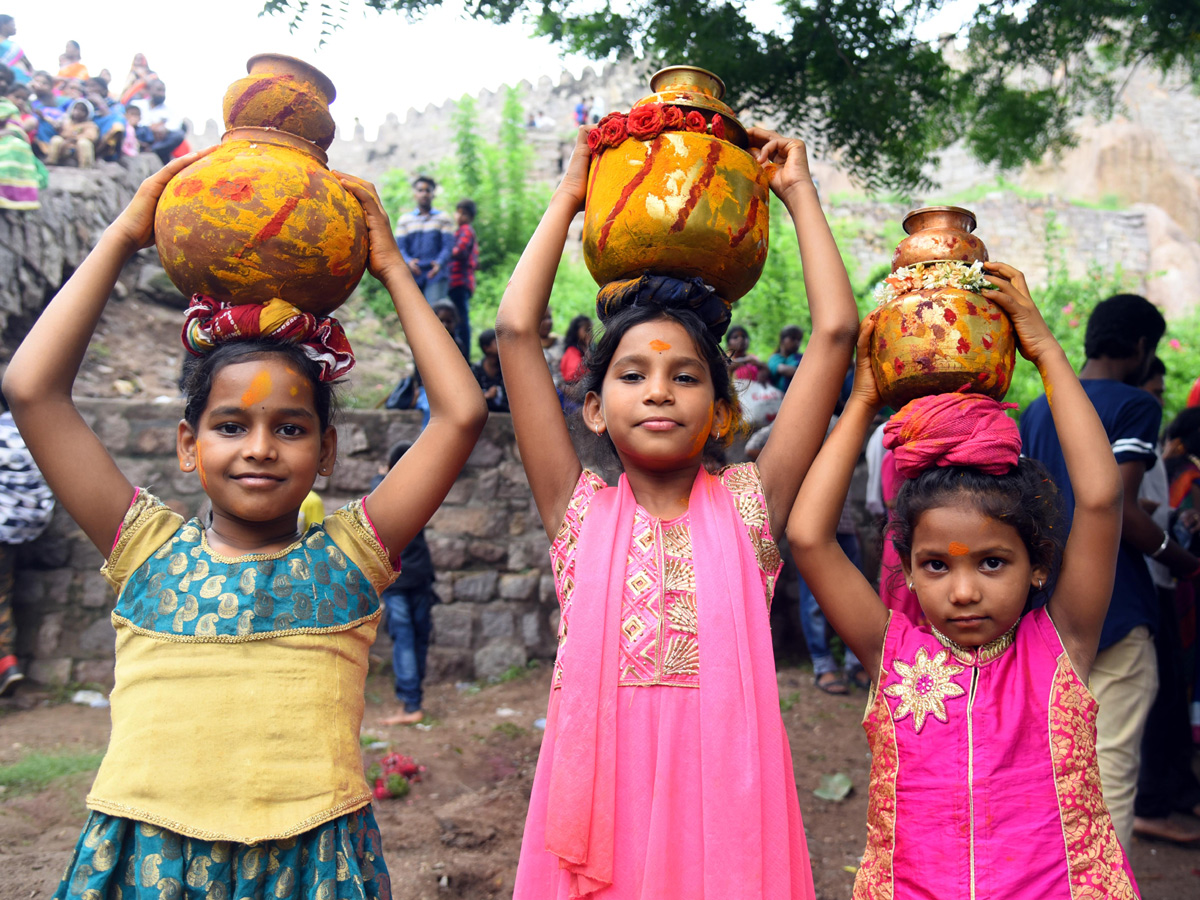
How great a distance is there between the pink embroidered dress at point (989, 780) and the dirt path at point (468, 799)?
1.76 meters

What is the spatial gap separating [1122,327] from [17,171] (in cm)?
797

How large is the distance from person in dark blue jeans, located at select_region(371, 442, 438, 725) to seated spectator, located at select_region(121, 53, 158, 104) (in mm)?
8888

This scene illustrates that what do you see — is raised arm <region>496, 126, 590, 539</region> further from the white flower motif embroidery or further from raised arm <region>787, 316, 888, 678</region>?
the white flower motif embroidery

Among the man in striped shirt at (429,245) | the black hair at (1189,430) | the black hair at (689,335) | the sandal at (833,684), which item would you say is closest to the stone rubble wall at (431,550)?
the sandal at (833,684)

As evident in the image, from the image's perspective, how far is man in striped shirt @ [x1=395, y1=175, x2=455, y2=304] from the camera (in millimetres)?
8469

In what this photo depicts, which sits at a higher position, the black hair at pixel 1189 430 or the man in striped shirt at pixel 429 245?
the man in striped shirt at pixel 429 245

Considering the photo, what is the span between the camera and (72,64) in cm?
1070

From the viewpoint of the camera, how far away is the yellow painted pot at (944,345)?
6.20 feet

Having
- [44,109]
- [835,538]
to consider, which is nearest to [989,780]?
[835,538]

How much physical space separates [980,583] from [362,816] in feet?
4.69

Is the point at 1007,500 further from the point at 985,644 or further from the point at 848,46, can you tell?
the point at 848,46

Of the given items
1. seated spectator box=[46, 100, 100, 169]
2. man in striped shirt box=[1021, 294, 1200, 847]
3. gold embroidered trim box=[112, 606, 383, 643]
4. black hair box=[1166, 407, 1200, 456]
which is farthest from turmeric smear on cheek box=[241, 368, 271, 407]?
seated spectator box=[46, 100, 100, 169]

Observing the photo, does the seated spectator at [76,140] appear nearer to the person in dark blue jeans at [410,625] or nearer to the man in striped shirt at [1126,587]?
the person in dark blue jeans at [410,625]

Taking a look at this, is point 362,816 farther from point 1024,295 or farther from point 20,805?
point 20,805
